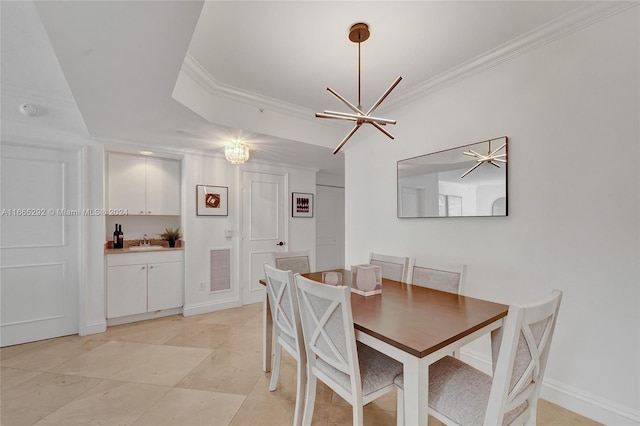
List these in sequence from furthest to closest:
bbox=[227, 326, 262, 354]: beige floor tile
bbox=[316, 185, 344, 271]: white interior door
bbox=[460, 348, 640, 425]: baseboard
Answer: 1. bbox=[316, 185, 344, 271]: white interior door
2. bbox=[227, 326, 262, 354]: beige floor tile
3. bbox=[460, 348, 640, 425]: baseboard

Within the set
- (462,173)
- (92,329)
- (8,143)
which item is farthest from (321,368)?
(8,143)

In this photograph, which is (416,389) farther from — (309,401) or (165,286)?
(165,286)

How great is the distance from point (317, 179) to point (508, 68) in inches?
140

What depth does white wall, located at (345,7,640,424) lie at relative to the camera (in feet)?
5.35

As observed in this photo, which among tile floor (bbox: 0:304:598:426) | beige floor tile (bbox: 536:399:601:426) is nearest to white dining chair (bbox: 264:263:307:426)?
tile floor (bbox: 0:304:598:426)

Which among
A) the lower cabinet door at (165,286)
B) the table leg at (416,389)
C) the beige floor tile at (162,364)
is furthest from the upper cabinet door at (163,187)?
the table leg at (416,389)

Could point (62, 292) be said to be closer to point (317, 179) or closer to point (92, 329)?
point (92, 329)

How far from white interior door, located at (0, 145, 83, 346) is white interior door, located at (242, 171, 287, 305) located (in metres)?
1.92

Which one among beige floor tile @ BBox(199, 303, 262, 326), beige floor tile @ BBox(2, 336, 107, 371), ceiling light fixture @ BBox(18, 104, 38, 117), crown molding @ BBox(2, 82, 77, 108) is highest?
crown molding @ BBox(2, 82, 77, 108)

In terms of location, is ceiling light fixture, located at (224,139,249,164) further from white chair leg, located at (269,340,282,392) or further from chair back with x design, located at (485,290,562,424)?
chair back with x design, located at (485,290,562,424)

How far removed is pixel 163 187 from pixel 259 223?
141 centimetres

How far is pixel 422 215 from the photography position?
271 cm

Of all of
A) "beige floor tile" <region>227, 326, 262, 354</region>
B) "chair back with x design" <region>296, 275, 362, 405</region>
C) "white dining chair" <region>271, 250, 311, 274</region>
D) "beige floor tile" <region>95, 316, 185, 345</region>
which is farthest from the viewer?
"beige floor tile" <region>95, 316, 185, 345</region>

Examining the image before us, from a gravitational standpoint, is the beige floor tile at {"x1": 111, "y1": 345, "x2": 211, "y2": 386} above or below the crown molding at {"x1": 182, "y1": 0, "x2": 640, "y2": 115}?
below
